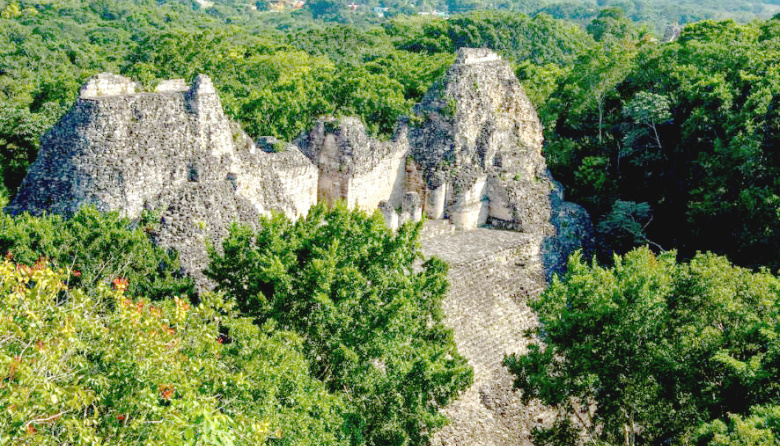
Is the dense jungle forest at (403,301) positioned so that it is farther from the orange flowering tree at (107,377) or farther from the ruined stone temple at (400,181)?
the ruined stone temple at (400,181)

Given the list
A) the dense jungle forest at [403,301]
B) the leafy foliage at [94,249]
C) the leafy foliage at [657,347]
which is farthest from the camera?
the leafy foliage at [94,249]

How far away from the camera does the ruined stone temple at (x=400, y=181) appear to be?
20.7 m

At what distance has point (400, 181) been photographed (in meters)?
31.1

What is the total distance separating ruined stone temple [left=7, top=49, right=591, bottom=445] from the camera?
20.7 m

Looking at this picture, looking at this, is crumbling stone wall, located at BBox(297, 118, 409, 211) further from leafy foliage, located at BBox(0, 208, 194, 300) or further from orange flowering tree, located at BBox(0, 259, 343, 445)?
orange flowering tree, located at BBox(0, 259, 343, 445)

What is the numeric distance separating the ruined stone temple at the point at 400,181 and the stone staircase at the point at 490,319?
5 centimetres

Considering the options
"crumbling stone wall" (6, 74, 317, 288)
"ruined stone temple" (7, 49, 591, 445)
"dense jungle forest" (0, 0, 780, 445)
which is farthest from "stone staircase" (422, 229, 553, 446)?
"crumbling stone wall" (6, 74, 317, 288)

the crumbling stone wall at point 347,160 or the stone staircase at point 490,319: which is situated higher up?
the crumbling stone wall at point 347,160

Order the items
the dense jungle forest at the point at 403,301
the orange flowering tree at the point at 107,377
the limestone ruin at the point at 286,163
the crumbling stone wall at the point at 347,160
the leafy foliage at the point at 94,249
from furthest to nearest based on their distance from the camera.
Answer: the crumbling stone wall at the point at 347,160 → the limestone ruin at the point at 286,163 → the leafy foliage at the point at 94,249 → the dense jungle forest at the point at 403,301 → the orange flowering tree at the point at 107,377

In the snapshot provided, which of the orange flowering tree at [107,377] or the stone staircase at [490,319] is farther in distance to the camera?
the stone staircase at [490,319]

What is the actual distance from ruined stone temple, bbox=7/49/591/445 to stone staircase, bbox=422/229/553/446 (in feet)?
0.16

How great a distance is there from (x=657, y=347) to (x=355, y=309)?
7063 millimetres

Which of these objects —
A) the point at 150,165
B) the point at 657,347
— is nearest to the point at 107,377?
the point at 150,165

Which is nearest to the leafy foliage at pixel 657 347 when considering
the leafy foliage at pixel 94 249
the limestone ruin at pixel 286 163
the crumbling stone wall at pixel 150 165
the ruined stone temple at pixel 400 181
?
the ruined stone temple at pixel 400 181
